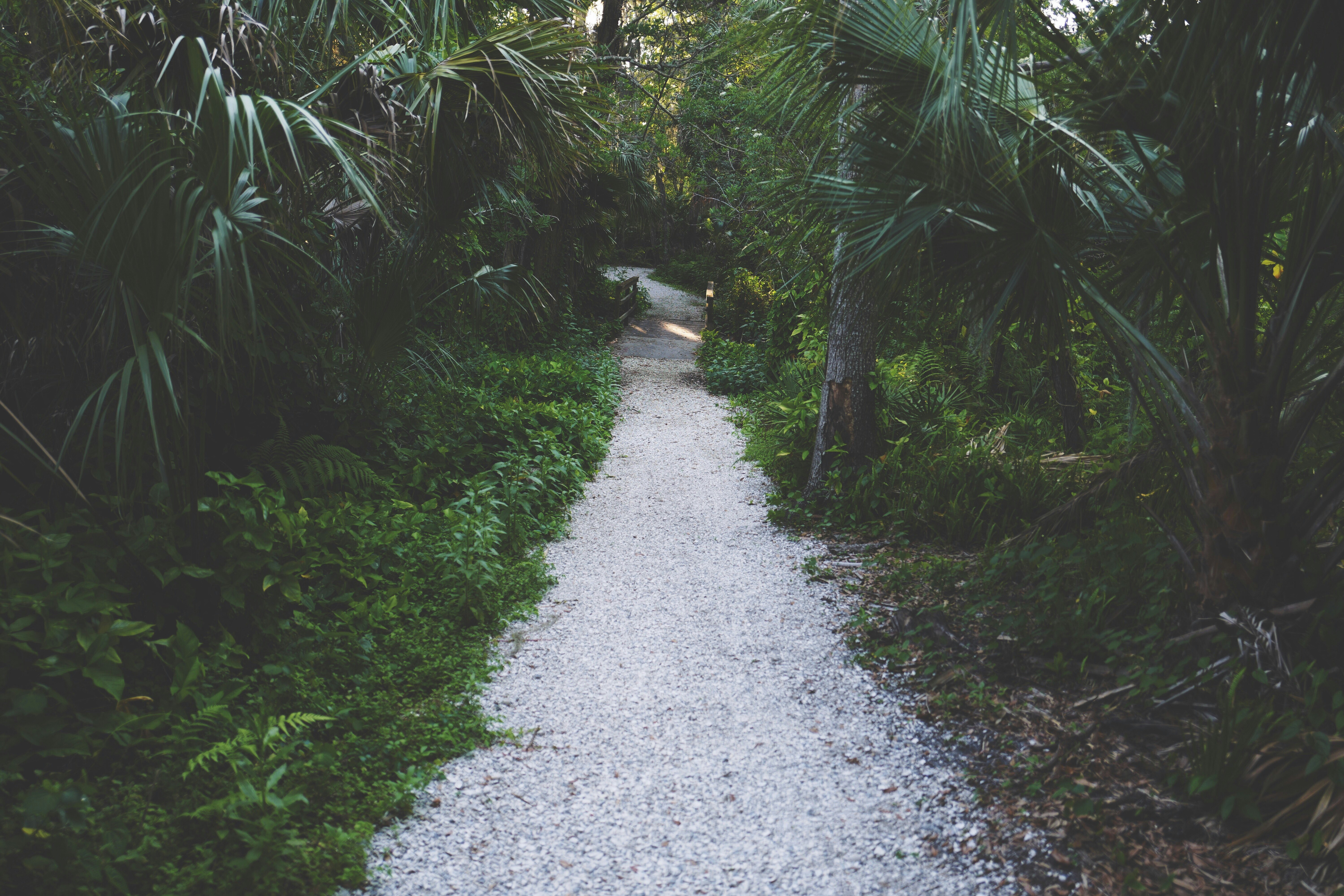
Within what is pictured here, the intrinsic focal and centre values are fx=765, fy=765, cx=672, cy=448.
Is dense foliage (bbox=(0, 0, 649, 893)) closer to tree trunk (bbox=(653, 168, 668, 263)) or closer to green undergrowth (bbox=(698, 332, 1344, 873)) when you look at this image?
green undergrowth (bbox=(698, 332, 1344, 873))

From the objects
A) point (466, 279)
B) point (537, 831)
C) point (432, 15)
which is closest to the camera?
point (537, 831)

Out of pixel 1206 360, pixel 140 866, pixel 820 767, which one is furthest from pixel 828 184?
pixel 140 866

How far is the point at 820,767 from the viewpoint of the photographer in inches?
120

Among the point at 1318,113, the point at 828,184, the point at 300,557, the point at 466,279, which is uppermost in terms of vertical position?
the point at 1318,113

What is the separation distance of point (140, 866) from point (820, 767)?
2290 millimetres

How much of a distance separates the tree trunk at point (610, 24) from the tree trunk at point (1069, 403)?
8.91 m

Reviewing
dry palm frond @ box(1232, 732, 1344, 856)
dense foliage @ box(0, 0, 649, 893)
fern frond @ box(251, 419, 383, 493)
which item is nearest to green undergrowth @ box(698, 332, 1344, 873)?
dry palm frond @ box(1232, 732, 1344, 856)

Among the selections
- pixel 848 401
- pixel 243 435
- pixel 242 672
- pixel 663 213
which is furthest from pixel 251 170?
pixel 663 213

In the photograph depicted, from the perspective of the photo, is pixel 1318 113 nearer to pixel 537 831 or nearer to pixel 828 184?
pixel 828 184

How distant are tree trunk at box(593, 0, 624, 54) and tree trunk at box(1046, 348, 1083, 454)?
29.2 feet

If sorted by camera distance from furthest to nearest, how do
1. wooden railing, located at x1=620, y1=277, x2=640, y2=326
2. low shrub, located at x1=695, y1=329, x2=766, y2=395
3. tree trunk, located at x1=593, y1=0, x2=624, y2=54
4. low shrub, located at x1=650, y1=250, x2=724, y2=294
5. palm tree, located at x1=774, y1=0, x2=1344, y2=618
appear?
low shrub, located at x1=650, y1=250, x2=724, y2=294, wooden railing, located at x1=620, y1=277, x2=640, y2=326, tree trunk, located at x1=593, y1=0, x2=624, y2=54, low shrub, located at x1=695, y1=329, x2=766, y2=395, palm tree, located at x1=774, y1=0, x2=1344, y2=618

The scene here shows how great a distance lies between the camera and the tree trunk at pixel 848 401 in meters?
6.08

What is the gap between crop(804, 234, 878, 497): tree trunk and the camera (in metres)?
6.08

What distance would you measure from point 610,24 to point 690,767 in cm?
1233
